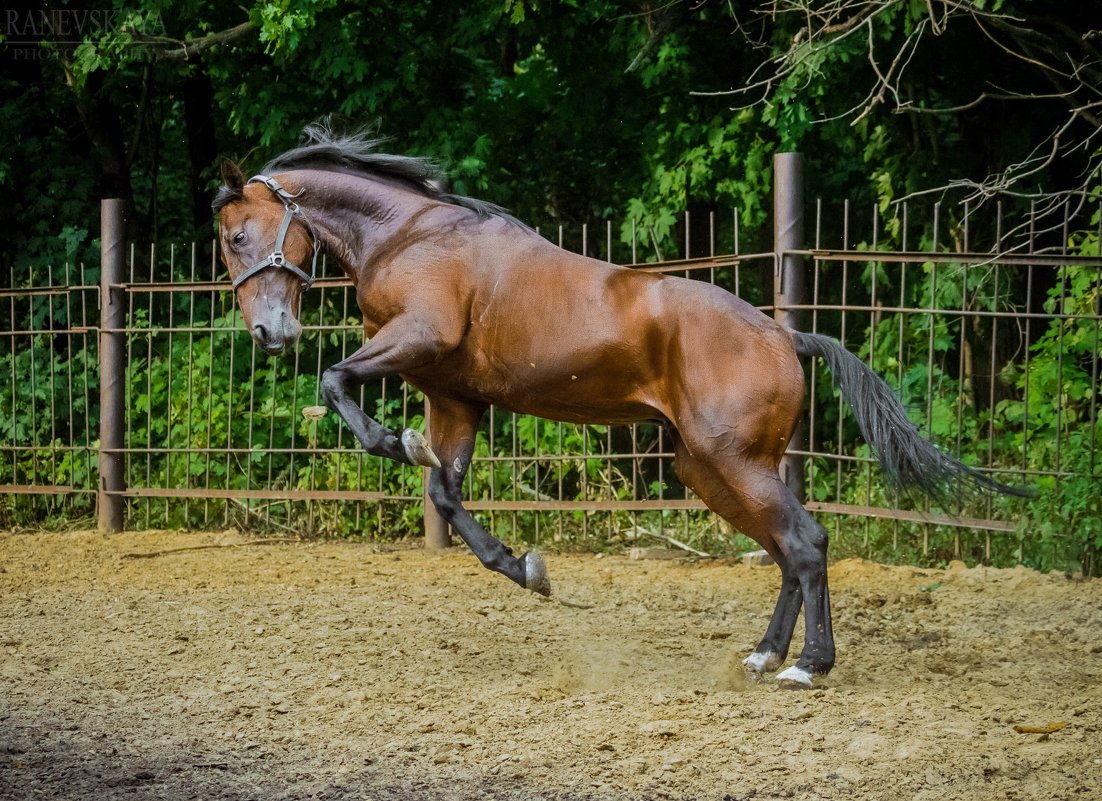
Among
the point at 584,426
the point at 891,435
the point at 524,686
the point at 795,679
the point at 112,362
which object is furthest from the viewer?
the point at 112,362

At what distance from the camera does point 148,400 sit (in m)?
10.2

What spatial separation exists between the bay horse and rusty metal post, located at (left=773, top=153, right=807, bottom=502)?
2.66 meters

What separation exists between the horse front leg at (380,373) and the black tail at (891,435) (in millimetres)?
1682

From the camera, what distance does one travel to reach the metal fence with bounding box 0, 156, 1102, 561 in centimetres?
840

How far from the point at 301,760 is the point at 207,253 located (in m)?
10.2

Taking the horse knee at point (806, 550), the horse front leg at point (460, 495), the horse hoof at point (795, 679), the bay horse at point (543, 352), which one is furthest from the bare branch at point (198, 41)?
the horse hoof at point (795, 679)

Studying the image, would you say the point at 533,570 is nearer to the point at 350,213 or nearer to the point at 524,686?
the point at 524,686

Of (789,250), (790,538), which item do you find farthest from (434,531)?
(790,538)

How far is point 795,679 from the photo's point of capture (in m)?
5.12

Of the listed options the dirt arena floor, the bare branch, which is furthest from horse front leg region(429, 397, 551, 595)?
the bare branch

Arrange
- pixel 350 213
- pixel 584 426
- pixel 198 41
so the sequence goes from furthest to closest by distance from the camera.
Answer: pixel 198 41 < pixel 584 426 < pixel 350 213

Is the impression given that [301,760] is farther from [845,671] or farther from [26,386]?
[26,386]

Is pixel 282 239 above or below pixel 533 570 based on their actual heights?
above

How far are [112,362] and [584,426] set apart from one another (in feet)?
12.7
